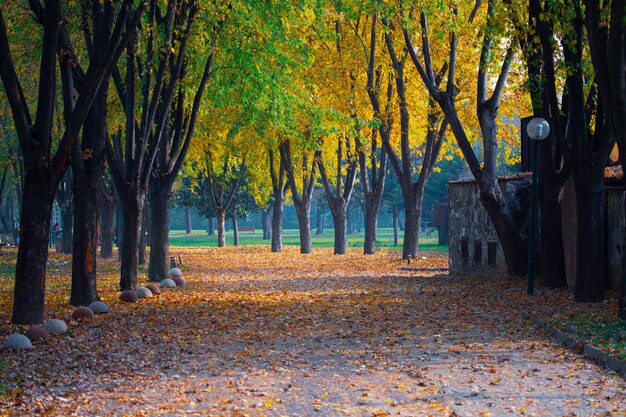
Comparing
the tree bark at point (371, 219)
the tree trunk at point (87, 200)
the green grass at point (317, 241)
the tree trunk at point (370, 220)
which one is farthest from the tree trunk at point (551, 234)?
the green grass at point (317, 241)

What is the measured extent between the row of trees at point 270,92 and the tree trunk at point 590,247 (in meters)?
0.03

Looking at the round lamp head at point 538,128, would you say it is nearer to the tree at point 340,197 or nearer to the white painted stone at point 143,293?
the white painted stone at point 143,293

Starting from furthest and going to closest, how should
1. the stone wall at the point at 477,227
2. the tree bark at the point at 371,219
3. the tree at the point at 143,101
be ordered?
the tree bark at the point at 371,219 → the stone wall at the point at 477,227 → the tree at the point at 143,101

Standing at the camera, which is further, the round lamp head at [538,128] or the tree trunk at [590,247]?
the round lamp head at [538,128]

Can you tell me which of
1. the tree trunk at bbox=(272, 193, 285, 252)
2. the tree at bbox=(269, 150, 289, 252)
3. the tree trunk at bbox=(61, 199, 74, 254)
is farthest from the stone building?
the tree trunk at bbox=(61, 199, 74, 254)

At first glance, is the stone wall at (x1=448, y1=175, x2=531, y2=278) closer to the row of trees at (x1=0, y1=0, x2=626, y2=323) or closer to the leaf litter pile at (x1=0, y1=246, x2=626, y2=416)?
the row of trees at (x1=0, y1=0, x2=626, y2=323)

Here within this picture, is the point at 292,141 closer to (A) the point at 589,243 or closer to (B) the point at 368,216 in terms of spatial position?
(B) the point at 368,216

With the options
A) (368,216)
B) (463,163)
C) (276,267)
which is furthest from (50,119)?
(463,163)

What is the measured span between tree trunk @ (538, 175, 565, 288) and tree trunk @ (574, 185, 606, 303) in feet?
9.05

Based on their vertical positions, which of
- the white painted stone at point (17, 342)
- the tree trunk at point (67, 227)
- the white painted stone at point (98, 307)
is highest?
the tree trunk at point (67, 227)

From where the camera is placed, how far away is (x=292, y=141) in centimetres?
4150

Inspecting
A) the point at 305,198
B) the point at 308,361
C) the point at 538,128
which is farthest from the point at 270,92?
the point at 305,198

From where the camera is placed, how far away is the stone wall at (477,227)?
24172mm

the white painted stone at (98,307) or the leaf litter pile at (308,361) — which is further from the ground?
the white painted stone at (98,307)
